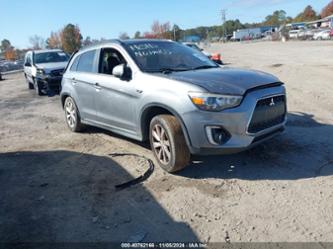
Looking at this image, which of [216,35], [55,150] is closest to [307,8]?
[216,35]

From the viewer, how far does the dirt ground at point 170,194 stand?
3562 millimetres

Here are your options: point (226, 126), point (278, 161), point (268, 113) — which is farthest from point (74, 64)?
point (278, 161)

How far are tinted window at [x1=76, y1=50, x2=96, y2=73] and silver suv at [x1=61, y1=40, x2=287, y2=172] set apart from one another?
0.19 ft

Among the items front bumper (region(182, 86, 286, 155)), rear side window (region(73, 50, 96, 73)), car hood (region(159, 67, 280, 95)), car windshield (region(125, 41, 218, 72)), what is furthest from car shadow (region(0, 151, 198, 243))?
rear side window (region(73, 50, 96, 73))

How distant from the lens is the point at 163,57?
567cm

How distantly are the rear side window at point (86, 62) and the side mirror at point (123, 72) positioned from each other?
1284 millimetres

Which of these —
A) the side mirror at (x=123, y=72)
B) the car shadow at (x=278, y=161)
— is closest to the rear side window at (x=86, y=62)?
the side mirror at (x=123, y=72)

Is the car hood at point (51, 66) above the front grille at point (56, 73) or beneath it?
above

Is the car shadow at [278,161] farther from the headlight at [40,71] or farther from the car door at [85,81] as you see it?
the headlight at [40,71]

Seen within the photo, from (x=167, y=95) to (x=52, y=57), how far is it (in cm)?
1213

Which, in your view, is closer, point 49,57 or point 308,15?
point 49,57

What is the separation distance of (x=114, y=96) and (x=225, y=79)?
6.24ft

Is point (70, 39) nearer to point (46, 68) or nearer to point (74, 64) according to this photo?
point (46, 68)

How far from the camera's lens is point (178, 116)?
4559 mm
